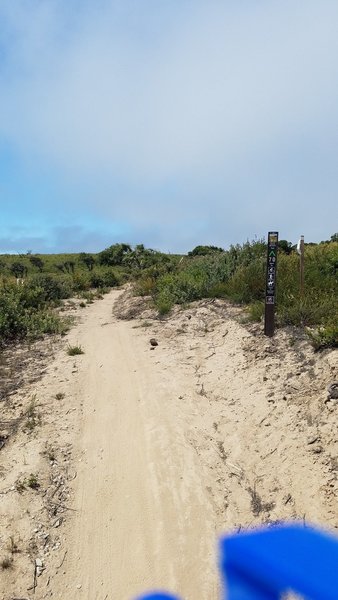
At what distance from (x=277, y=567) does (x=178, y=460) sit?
13.1 feet

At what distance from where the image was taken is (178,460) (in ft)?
15.6

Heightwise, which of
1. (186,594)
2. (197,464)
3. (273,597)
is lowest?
(186,594)

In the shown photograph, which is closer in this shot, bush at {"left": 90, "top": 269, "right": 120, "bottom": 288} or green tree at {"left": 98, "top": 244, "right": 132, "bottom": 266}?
bush at {"left": 90, "top": 269, "right": 120, "bottom": 288}

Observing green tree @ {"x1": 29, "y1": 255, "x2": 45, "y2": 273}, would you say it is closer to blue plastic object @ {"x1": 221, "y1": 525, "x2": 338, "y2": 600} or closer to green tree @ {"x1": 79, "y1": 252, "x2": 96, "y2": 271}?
green tree @ {"x1": 79, "y1": 252, "x2": 96, "y2": 271}

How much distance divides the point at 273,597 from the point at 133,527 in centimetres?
333

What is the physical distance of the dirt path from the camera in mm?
3514

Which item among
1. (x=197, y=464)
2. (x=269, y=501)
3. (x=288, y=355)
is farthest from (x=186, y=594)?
(x=288, y=355)

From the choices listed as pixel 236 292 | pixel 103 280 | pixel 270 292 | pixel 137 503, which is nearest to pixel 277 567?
pixel 137 503

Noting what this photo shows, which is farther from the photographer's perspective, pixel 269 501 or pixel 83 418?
pixel 83 418

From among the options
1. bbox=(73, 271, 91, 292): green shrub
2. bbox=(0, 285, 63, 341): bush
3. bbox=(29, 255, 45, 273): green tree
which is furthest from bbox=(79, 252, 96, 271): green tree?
bbox=(0, 285, 63, 341): bush

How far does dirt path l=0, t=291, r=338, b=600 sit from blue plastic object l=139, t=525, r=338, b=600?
2596 millimetres

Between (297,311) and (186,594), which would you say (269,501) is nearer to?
(186,594)

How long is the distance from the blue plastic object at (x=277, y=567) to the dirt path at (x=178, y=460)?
260cm

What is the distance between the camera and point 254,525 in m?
3.78
